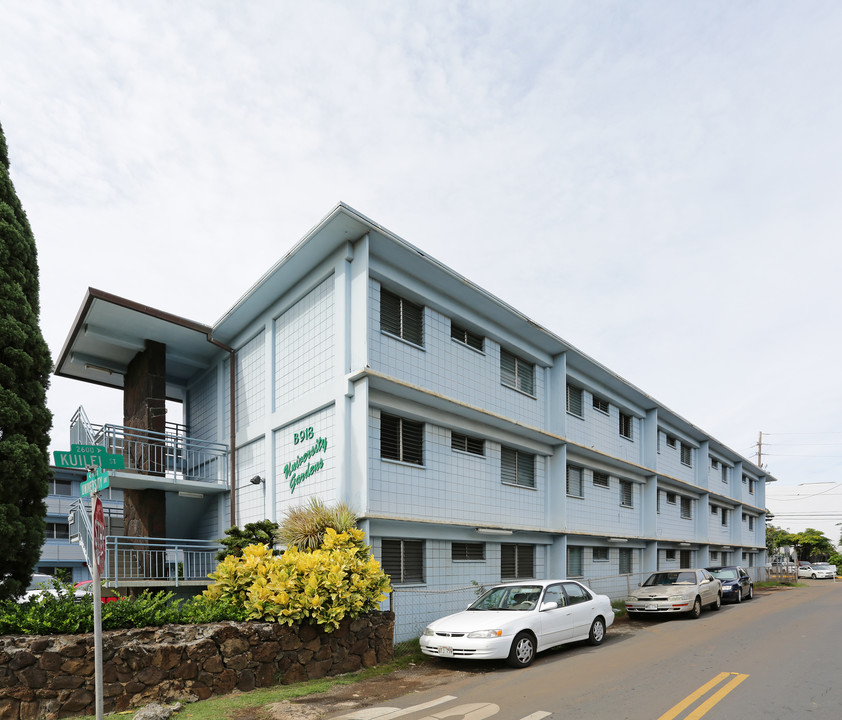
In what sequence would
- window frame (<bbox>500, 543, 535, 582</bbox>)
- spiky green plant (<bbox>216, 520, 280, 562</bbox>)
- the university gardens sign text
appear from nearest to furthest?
spiky green plant (<bbox>216, 520, 280, 562</bbox>), the university gardens sign text, window frame (<bbox>500, 543, 535, 582</bbox>)

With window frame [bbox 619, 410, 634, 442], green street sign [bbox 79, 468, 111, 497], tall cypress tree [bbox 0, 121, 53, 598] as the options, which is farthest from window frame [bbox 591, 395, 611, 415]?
green street sign [bbox 79, 468, 111, 497]

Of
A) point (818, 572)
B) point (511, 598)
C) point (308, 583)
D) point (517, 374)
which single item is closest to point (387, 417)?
point (511, 598)

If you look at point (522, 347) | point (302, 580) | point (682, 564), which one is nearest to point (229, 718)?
point (302, 580)

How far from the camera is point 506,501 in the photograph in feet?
58.9

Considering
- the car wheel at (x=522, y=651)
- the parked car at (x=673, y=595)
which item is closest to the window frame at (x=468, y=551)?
the car wheel at (x=522, y=651)

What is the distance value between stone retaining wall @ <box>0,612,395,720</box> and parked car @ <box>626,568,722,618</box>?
35.4 feet

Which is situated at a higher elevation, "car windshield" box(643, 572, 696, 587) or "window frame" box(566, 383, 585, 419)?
"window frame" box(566, 383, 585, 419)

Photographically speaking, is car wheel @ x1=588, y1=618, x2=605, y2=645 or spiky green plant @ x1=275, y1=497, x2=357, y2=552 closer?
spiky green plant @ x1=275, y1=497, x2=357, y2=552

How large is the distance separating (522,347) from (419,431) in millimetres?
5080

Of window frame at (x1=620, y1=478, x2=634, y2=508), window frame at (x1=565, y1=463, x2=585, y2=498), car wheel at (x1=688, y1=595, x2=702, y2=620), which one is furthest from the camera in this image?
window frame at (x1=620, y1=478, x2=634, y2=508)

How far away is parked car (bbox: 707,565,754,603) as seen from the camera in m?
24.2

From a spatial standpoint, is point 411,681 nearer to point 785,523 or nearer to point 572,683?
point 572,683

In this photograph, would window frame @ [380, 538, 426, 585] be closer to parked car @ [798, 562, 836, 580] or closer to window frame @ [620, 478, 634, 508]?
window frame @ [620, 478, 634, 508]

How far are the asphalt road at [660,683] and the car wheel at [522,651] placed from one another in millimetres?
156
